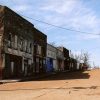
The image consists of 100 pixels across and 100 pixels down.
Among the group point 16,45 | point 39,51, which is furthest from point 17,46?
point 39,51

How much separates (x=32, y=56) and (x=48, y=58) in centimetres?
1550

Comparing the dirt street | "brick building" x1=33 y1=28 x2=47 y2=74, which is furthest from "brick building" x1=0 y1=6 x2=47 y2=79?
the dirt street

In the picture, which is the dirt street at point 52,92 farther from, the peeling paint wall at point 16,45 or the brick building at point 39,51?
the brick building at point 39,51

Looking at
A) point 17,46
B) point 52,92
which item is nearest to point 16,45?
point 17,46

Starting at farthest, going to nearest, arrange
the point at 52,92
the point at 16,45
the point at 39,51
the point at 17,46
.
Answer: the point at 39,51 → the point at 17,46 → the point at 16,45 → the point at 52,92

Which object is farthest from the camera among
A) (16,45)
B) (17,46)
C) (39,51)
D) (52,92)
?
(39,51)

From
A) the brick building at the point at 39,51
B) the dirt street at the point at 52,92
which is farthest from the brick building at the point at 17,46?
the dirt street at the point at 52,92

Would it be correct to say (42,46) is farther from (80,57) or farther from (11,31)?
(80,57)

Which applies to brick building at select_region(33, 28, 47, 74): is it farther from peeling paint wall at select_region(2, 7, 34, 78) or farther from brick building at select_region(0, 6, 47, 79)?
peeling paint wall at select_region(2, 7, 34, 78)

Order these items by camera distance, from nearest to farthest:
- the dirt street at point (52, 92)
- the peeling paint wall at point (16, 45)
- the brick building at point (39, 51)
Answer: the dirt street at point (52, 92) → the peeling paint wall at point (16, 45) → the brick building at point (39, 51)

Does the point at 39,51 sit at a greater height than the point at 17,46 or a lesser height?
greater

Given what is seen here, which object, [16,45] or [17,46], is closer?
[16,45]

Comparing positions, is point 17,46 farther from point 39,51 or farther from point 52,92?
point 52,92

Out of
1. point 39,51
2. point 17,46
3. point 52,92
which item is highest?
point 39,51
